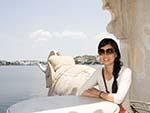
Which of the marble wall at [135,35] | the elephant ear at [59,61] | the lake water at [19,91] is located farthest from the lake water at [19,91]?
the marble wall at [135,35]

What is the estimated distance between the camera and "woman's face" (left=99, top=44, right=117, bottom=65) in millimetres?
3037

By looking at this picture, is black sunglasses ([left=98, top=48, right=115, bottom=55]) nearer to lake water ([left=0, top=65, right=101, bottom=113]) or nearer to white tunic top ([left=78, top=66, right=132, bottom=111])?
white tunic top ([left=78, top=66, right=132, bottom=111])

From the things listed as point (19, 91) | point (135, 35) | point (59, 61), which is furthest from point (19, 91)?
point (135, 35)

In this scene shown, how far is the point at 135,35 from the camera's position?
4.61 m

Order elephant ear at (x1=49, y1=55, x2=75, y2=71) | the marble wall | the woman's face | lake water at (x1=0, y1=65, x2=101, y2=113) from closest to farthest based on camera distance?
the woman's face, the marble wall, elephant ear at (x1=49, y1=55, x2=75, y2=71), lake water at (x1=0, y1=65, x2=101, y2=113)

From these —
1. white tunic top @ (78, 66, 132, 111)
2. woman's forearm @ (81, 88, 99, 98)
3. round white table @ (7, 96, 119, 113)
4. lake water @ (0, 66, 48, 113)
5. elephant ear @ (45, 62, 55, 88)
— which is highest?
white tunic top @ (78, 66, 132, 111)

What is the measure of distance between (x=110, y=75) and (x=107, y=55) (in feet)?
0.55

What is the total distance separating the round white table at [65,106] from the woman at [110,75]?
12 cm

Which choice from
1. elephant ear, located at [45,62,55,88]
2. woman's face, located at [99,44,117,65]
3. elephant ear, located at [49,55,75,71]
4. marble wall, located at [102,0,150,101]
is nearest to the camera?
woman's face, located at [99,44,117,65]

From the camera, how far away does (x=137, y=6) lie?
4586 mm

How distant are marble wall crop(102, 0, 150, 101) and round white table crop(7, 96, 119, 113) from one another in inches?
63.8

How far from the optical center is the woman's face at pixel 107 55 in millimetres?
3037

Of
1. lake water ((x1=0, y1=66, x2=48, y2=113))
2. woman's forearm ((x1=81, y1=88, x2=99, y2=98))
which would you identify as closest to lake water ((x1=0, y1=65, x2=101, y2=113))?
lake water ((x1=0, y1=66, x2=48, y2=113))

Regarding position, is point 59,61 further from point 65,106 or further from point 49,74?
point 65,106
